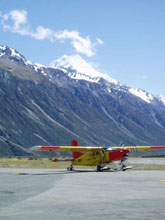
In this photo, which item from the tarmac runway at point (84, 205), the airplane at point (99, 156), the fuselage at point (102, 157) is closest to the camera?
the tarmac runway at point (84, 205)

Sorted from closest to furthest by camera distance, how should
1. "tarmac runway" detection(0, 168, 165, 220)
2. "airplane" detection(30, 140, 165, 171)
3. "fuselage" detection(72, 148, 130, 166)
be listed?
"tarmac runway" detection(0, 168, 165, 220)
"airplane" detection(30, 140, 165, 171)
"fuselage" detection(72, 148, 130, 166)

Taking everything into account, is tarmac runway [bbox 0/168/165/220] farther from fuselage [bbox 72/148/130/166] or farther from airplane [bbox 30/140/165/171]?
fuselage [bbox 72/148/130/166]

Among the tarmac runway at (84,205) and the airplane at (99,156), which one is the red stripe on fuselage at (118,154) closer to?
the airplane at (99,156)

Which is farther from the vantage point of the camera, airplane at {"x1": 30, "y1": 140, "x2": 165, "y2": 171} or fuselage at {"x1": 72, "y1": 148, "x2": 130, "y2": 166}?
fuselage at {"x1": 72, "y1": 148, "x2": 130, "y2": 166}

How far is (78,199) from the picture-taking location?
18.8 metres

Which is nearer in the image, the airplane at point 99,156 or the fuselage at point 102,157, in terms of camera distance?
the airplane at point 99,156

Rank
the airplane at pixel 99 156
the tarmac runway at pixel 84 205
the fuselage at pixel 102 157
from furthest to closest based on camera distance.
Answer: the fuselage at pixel 102 157 → the airplane at pixel 99 156 → the tarmac runway at pixel 84 205

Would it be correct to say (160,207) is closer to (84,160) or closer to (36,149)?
(36,149)

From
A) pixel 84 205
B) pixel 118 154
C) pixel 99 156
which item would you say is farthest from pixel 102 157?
pixel 84 205

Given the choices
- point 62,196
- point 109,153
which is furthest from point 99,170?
point 62,196

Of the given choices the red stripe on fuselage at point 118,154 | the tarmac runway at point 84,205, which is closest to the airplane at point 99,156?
the red stripe on fuselage at point 118,154

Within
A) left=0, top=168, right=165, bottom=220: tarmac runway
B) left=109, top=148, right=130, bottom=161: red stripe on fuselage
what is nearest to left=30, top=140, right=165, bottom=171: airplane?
left=109, top=148, right=130, bottom=161: red stripe on fuselage

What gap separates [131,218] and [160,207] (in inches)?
116

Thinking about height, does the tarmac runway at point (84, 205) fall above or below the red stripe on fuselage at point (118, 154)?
below
